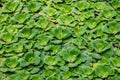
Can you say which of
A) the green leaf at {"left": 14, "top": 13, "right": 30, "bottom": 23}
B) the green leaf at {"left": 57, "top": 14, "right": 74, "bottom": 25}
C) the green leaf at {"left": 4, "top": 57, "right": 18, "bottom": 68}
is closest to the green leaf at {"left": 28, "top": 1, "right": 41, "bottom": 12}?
the green leaf at {"left": 14, "top": 13, "right": 30, "bottom": 23}

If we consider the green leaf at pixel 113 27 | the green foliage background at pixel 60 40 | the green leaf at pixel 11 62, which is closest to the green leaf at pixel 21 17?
the green foliage background at pixel 60 40

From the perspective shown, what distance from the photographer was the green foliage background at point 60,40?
2.52 m

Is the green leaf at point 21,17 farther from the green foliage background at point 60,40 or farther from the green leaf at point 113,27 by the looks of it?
the green leaf at point 113,27

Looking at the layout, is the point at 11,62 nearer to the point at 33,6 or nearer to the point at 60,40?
the point at 60,40

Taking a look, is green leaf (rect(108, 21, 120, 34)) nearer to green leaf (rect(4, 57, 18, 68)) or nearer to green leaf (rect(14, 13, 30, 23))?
green leaf (rect(14, 13, 30, 23))

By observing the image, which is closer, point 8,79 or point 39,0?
point 8,79

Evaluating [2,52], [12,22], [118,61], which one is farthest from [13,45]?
[118,61]

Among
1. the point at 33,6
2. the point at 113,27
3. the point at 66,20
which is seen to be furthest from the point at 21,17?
the point at 113,27

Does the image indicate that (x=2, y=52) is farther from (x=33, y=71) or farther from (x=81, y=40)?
(x=81, y=40)

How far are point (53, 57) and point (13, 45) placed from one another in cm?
40

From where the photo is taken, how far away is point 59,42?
2.72m

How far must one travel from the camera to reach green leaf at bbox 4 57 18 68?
257 cm

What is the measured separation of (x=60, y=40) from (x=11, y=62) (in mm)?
484

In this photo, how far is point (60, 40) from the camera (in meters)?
2.75
